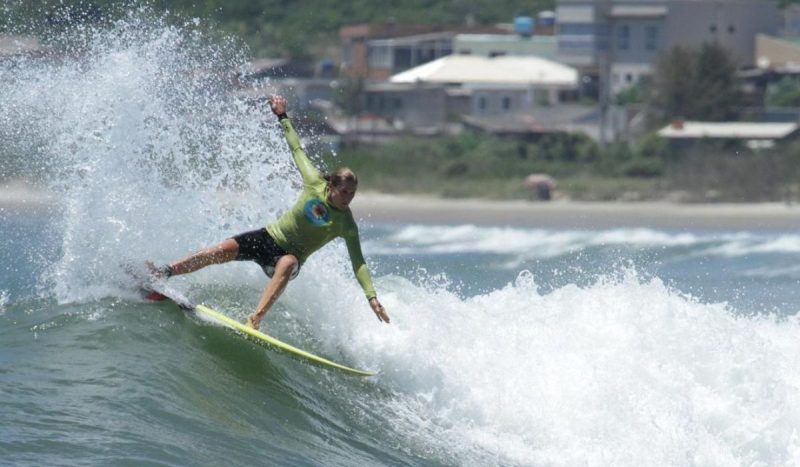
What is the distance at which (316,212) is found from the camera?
10.2 m

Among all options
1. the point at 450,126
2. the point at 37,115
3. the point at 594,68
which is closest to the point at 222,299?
the point at 37,115

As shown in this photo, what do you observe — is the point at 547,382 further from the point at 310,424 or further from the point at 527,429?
the point at 310,424

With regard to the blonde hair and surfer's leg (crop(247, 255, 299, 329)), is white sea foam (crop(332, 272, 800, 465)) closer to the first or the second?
surfer's leg (crop(247, 255, 299, 329))

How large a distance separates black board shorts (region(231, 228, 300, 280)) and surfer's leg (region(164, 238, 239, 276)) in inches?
2.0


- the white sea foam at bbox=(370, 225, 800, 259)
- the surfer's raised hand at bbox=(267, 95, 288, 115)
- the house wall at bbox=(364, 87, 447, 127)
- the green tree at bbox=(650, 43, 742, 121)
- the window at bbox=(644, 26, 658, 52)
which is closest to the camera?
the surfer's raised hand at bbox=(267, 95, 288, 115)

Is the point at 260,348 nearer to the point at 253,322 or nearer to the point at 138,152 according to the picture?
the point at 253,322

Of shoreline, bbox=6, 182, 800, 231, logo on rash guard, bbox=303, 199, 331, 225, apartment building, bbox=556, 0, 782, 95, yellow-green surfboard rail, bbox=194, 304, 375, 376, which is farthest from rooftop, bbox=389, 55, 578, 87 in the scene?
yellow-green surfboard rail, bbox=194, 304, 375, 376

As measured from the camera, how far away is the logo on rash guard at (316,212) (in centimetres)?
1016

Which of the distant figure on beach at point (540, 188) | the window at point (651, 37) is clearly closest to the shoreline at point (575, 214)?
the distant figure on beach at point (540, 188)

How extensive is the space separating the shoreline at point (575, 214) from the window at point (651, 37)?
79.4ft

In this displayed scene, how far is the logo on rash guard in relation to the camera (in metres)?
10.2

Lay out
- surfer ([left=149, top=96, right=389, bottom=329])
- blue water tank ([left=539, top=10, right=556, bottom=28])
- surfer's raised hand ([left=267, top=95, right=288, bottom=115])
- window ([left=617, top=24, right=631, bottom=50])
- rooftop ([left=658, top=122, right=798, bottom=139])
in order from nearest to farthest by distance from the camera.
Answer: surfer ([left=149, top=96, right=389, bottom=329]) < surfer's raised hand ([left=267, top=95, right=288, bottom=115]) < rooftop ([left=658, top=122, right=798, bottom=139]) < window ([left=617, top=24, right=631, bottom=50]) < blue water tank ([left=539, top=10, right=556, bottom=28])

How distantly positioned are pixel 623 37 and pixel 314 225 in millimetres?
59003

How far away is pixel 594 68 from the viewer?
6862cm
